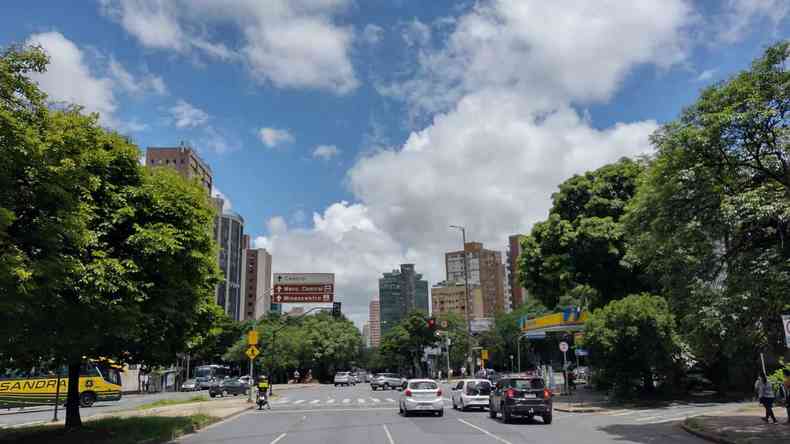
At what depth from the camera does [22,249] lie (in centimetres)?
1145

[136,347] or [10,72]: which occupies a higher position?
[10,72]

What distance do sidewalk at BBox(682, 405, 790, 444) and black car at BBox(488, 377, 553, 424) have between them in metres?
4.39

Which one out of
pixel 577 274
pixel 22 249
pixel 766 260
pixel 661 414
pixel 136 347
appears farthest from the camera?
pixel 577 274

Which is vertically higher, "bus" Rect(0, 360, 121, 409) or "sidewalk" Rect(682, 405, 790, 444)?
"bus" Rect(0, 360, 121, 409)

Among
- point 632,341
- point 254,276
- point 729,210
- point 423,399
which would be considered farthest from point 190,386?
point 254,276

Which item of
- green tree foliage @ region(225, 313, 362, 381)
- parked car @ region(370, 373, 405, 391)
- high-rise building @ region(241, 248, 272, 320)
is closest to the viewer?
parked car @ region(370, 373, 405, 391)

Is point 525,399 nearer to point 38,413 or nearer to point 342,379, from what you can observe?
point 38,413

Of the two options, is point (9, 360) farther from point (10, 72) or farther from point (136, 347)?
point (10, 72)

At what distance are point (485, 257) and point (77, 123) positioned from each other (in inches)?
7037

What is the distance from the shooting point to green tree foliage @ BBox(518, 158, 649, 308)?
32.1 m

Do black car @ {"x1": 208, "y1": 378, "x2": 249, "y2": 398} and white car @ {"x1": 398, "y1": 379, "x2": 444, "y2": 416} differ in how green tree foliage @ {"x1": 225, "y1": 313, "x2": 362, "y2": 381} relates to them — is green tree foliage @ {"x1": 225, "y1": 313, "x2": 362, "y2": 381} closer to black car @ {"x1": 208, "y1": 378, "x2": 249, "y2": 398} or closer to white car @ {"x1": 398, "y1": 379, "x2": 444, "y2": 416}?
black car @ {"x1": 208, "y1": 378, "x2": 249, "y2": 398}

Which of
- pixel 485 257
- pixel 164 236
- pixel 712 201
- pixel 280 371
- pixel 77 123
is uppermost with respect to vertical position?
pixel 485 257

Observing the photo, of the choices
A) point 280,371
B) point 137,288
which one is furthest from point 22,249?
point 280,371

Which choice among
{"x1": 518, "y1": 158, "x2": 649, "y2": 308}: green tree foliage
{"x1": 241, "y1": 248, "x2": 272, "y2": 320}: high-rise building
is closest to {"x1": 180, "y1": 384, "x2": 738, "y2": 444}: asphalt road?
{"x1": 518, "y1": 158, "x2": 649, "y2": 308}: green tree foliage
